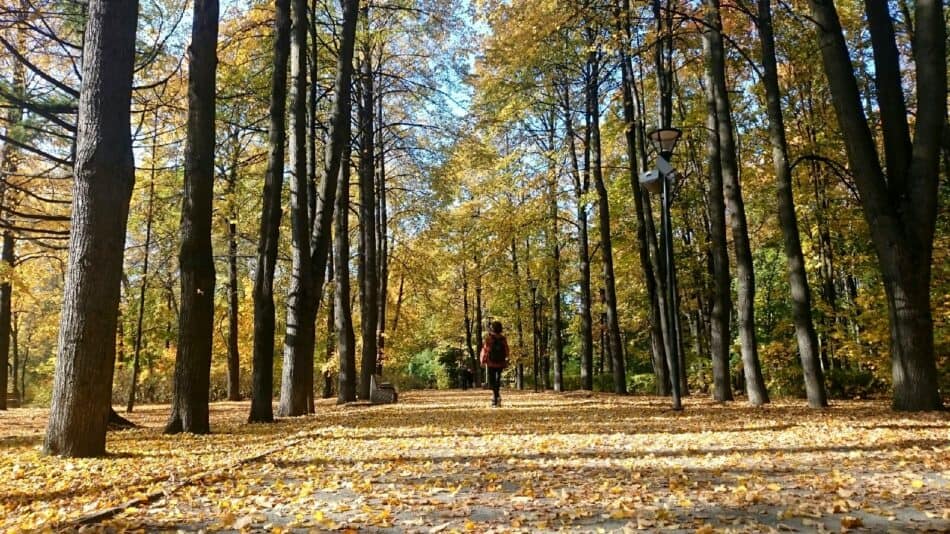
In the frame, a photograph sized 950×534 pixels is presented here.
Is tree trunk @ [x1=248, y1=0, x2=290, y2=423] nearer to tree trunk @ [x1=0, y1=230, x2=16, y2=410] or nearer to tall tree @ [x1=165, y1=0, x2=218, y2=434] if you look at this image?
tall tree @ [x1=165, y1=0, x2=218, y2=434]

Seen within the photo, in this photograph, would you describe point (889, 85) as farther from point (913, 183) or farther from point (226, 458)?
point (226, 458)

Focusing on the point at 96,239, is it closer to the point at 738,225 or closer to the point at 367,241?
the point at 738,225

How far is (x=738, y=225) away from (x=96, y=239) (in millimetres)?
9180

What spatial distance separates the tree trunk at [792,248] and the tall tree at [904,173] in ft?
4.00

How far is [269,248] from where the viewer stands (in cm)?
980

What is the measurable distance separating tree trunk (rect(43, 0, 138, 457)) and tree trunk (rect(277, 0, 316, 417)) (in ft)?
14.9

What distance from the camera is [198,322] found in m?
7.59

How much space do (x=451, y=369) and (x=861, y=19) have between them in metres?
29.6

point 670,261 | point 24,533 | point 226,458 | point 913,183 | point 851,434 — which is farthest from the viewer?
point 670,261

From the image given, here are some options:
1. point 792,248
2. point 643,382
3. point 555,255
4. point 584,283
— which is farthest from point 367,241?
point 643,382

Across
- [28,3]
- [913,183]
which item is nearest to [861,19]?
[913,183]

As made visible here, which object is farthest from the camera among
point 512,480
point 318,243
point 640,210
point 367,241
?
point 367,241

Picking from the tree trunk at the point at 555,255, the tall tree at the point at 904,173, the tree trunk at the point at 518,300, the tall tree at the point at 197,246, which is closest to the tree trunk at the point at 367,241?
the tree trunk at the point at 555,255

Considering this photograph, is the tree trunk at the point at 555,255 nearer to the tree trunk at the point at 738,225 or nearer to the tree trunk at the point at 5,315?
the tree trunk at the point at 738,225
